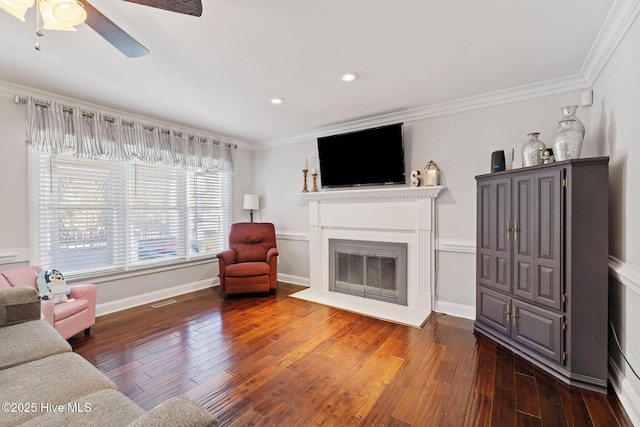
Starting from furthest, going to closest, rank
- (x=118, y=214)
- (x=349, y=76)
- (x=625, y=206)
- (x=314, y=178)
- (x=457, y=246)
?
(x=314, y=178)
(x=118, y=214)
(x=457, y=246)
(x=349, y=76)
(x=625, y=206)

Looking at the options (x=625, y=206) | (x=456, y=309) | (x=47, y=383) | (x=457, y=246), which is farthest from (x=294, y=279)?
(x=625, y=206)

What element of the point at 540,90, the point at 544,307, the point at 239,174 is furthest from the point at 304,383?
the point at 239,174

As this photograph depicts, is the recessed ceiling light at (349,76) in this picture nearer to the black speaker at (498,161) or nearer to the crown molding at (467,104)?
the crown molding at (467,104)

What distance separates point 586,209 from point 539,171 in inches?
16.7

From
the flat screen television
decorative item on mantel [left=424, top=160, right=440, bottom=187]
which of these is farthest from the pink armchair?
decorative item on mantel [left=424, top=160, right=440, bottom=187]

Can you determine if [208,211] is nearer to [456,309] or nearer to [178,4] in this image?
[178,4]

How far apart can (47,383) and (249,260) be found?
3.19 metres

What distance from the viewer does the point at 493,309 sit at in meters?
2.78

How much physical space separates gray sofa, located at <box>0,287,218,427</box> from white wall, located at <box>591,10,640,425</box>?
8.23ft

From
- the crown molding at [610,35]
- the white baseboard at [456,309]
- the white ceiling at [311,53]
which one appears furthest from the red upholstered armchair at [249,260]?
the crown molding at [610,35]

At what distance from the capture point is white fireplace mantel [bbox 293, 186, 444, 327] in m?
3.50

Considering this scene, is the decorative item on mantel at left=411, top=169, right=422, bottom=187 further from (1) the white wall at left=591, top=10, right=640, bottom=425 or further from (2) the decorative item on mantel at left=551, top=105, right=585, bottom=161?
(1) the white wall at left=591, top=10, right=640, bottom=425

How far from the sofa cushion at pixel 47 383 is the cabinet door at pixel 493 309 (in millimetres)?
2999

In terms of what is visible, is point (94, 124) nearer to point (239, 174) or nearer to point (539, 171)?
point (239, 174)
